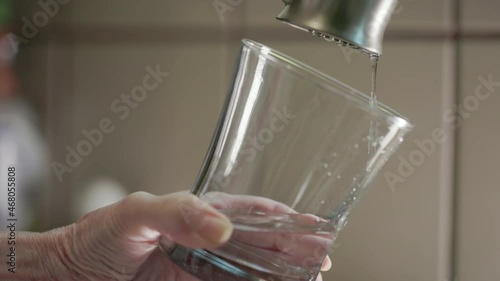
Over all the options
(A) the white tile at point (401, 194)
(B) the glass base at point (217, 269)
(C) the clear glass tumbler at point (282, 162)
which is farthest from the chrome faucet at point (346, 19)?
(A) the white tile at point (401, 194)

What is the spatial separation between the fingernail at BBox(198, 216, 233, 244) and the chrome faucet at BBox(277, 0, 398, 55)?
0.40 ft

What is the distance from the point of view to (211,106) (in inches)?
26.9

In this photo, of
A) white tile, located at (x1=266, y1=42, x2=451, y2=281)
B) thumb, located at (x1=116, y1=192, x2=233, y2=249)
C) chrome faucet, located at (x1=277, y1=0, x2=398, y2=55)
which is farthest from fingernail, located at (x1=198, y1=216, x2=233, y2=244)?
white tile, located at (x1=266, y1=42, x2=451, y2=281)

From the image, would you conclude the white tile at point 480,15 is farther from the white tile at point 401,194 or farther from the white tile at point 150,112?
the white tile at point 150,112

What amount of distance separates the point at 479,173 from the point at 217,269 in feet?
1.22

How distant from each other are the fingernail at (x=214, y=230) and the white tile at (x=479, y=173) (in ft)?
1.22

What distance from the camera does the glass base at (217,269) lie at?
377 mm

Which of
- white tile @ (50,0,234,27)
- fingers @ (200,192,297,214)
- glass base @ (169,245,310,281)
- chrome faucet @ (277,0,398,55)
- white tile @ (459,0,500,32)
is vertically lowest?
glass base @ (169,245,310,281)

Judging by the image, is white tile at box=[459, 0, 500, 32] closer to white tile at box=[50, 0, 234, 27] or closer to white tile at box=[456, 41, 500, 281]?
white tile at box=[456, 41, 500, 281]

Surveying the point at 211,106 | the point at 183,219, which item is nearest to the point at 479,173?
the point at 211,106

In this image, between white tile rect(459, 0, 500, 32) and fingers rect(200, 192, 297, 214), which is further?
white tile rect(459, 0, 500, 32)

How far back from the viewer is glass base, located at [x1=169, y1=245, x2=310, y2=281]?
0.38m

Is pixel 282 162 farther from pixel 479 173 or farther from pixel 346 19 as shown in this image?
pixel 479 173

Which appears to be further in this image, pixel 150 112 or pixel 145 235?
pixel 150 112
